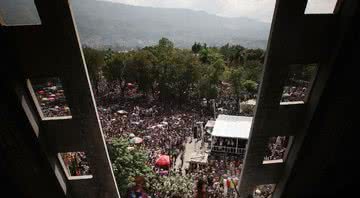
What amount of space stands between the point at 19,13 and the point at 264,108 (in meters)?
8.85

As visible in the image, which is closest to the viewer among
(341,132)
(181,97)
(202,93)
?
(341,132)

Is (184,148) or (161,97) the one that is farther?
(161,97)

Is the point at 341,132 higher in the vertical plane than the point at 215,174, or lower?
higher

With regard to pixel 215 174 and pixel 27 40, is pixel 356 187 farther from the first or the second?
pixel 27 40

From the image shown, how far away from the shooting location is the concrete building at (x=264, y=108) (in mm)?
7668

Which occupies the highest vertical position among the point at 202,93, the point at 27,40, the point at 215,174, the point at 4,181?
the point at 27,40

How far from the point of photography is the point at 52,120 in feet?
30.2

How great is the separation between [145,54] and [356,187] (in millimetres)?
35134

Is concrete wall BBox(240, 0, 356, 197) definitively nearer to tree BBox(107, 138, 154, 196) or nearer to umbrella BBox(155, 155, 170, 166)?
tree BBox(107, 138, 154, 196)

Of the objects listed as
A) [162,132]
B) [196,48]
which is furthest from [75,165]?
[196,48]

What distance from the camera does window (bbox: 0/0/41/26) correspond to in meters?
7.61

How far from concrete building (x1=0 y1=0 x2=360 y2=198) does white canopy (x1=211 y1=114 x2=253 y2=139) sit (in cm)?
1207

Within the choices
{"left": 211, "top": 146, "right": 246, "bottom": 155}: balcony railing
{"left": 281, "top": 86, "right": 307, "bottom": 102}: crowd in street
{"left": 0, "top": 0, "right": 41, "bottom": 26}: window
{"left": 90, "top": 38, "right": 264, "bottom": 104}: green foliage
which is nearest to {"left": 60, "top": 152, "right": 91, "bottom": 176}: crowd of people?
{"left": 0, "top": 0, "right": 41, "bottom": 26}: window

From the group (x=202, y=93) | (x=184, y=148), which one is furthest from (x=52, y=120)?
(x=202, y=93)
